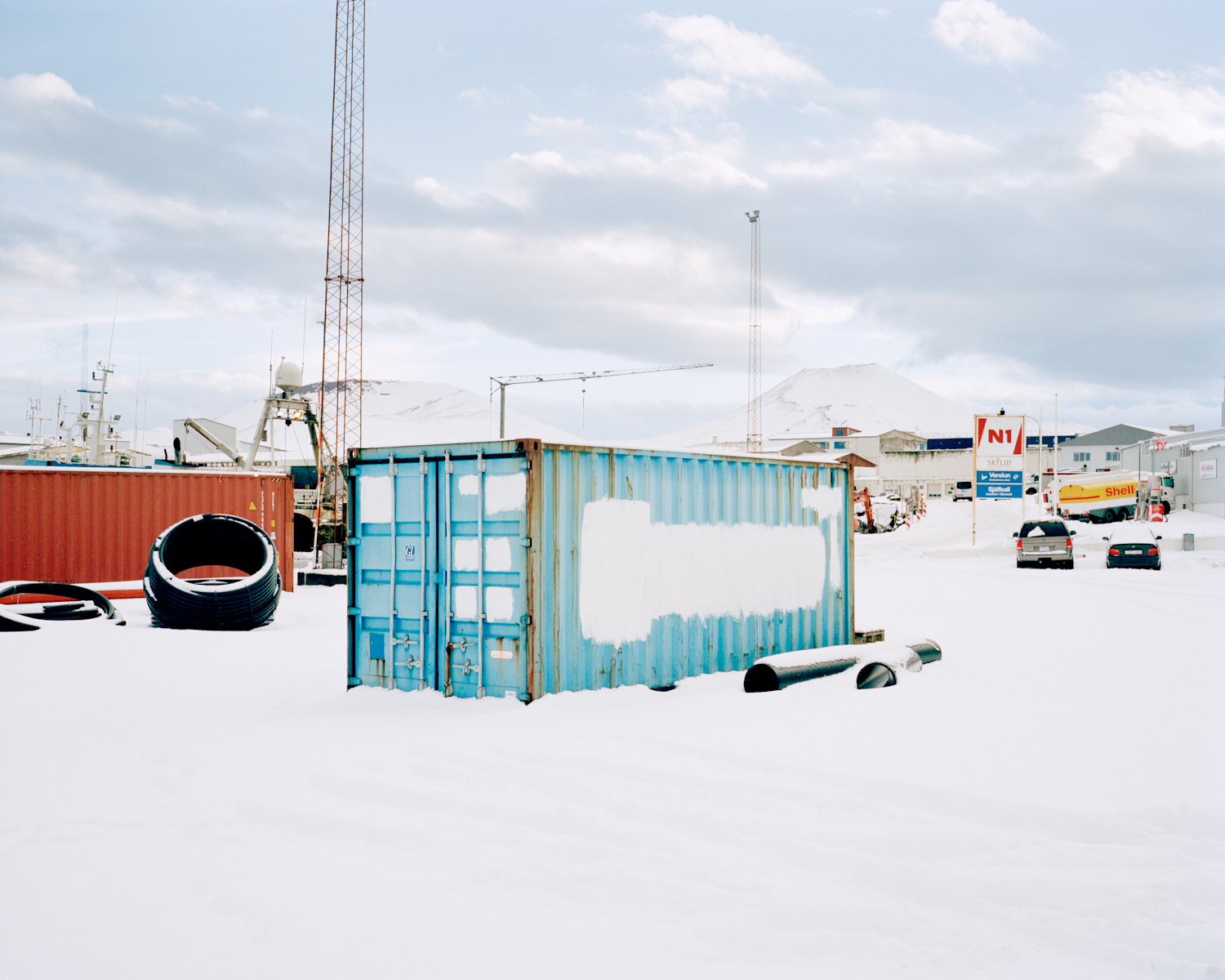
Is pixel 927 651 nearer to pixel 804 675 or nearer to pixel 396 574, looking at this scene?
pixel 804 675

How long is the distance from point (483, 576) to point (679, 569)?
2373 millimetres

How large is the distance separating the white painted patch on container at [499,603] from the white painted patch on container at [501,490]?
790mm

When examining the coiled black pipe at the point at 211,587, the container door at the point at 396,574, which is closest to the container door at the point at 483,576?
the container door at the point at 396,574

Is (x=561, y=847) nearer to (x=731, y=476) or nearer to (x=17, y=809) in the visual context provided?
(x=17, y=809)

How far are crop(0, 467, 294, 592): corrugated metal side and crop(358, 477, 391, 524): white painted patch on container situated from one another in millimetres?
12715

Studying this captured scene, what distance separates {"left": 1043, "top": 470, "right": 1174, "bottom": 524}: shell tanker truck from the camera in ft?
145

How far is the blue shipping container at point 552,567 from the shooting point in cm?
899

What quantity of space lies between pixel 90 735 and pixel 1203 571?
26.8 meters

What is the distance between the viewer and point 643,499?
390 inches

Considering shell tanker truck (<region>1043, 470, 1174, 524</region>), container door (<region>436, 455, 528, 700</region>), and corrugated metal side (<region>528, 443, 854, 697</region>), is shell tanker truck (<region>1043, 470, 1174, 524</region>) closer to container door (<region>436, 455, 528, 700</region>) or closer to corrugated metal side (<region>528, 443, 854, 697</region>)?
corrugated metal side (<region>528, 443, 854, 697</region>)

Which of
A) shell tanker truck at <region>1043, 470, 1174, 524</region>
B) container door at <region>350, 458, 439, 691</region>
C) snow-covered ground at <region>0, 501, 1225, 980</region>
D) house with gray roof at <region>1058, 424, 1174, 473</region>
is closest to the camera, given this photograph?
snow-covered ground at <region>0, 501, 1225, 980</region>

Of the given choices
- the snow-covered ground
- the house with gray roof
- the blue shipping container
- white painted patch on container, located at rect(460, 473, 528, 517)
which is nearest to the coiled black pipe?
the snow-covered ground

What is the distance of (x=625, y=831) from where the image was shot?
5.68 metres

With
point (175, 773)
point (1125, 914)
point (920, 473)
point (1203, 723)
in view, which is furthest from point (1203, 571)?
point (920, 473)
